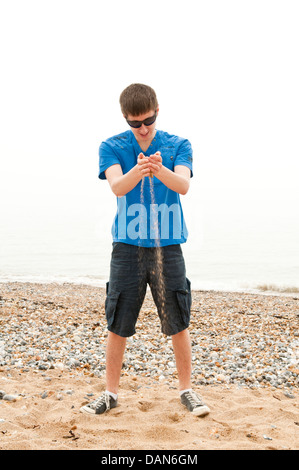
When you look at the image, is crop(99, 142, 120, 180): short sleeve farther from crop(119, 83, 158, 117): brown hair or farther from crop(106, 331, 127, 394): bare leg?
crop(106, 331, 127, 394): bare leg

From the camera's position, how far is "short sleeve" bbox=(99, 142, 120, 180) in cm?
370

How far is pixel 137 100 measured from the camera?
138 inches

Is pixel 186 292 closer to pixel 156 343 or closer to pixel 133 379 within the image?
pixel 133 379

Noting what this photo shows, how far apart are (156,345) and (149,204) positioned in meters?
3.53

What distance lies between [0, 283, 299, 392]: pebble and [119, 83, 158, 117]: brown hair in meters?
2.87

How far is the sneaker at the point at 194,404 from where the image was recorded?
12.5 feet

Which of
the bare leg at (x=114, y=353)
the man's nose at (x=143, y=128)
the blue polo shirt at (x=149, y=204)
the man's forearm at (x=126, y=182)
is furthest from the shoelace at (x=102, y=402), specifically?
the man's nose at (x=143, y=128)

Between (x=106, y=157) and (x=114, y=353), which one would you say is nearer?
(x=106, y=157)

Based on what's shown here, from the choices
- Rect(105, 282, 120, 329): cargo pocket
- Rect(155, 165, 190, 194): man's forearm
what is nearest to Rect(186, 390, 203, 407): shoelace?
Rect(105, 282, 120, 329): cargo pocket

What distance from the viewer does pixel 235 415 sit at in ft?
12.8

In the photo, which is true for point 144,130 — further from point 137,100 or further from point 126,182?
point 126,182

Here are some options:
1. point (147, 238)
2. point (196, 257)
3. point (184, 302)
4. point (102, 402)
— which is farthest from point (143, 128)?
point (196, 257)

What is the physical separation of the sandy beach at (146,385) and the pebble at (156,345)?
2 centimetres

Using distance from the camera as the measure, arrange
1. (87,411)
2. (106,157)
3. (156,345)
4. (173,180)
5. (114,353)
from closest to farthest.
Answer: (173,180), (106,157), (87,411), (114,353), (156,345)
